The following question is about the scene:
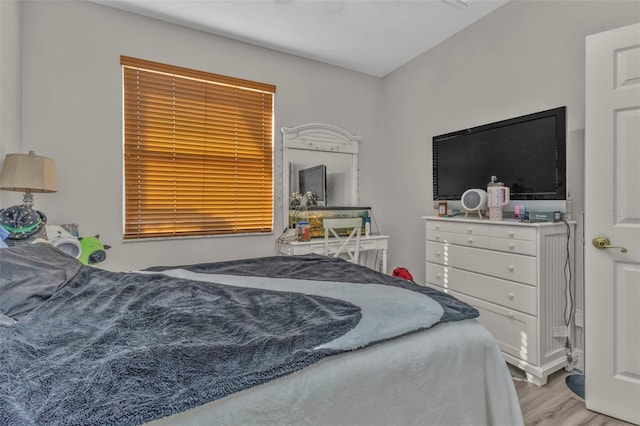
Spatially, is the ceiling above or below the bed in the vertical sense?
above

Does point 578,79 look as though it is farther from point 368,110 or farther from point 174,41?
point 174,41

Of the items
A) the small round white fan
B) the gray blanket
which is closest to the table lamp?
the gray blanket

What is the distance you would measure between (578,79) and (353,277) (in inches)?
81.6

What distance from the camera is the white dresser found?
2.02 m

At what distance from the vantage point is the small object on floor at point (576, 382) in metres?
1.93

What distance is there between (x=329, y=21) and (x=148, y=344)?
9.33 ft

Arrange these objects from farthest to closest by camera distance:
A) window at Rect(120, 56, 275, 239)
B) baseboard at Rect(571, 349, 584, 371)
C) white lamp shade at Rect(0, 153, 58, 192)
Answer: window at Rect(120, 56, 275, 239) < baseboard at Rect(571, 349, 584, 371) < white lamp shade at Rect(0, 153, 58, 192)

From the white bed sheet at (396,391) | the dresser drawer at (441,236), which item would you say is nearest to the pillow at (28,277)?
the white bed sheet at (396,391)

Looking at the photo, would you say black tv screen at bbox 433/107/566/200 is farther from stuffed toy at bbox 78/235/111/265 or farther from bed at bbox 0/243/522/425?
stuffed toy at bbox 78/235/111/265

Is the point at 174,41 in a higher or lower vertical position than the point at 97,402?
higher

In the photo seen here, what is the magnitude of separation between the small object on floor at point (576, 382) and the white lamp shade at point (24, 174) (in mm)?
3478

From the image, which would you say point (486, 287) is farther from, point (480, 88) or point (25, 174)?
point (25, 174)

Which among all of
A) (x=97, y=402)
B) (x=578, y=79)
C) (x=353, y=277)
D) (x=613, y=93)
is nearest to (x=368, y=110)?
(x=578, y=79)

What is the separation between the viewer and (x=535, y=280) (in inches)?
79.5
